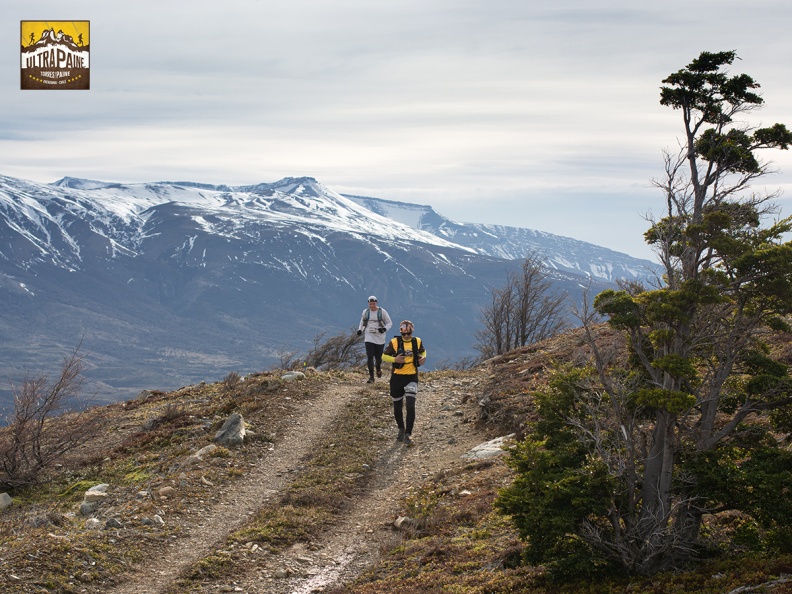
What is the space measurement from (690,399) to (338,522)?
6935 mm

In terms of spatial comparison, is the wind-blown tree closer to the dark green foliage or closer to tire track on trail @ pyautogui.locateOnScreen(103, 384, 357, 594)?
the dark green foliage

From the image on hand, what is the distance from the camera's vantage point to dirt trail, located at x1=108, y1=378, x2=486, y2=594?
10898mm

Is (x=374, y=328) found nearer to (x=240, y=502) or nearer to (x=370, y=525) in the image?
(x=240, y=502)

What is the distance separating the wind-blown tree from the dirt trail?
366 centimetres

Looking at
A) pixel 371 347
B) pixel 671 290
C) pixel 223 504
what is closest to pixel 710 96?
pixel 671 290

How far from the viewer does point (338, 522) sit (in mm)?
13164

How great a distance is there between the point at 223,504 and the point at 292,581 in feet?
11.6

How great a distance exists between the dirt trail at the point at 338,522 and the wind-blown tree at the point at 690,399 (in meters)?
3.66

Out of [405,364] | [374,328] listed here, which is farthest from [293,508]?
[374,328]

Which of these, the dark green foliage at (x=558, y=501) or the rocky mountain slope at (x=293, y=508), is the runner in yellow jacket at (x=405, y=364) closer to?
the rocky mountain slope at (x=293, y=508)

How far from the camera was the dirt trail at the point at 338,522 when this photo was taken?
35.8ft

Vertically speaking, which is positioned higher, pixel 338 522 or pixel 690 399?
pixel 690 399

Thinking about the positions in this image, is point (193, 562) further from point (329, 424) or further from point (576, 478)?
point (329, 424)

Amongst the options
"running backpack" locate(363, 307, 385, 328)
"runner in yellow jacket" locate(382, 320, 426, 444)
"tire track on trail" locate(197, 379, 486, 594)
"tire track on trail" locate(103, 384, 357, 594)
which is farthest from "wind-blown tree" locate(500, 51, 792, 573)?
"running backpack" locate(363, 307, 385, 328)
